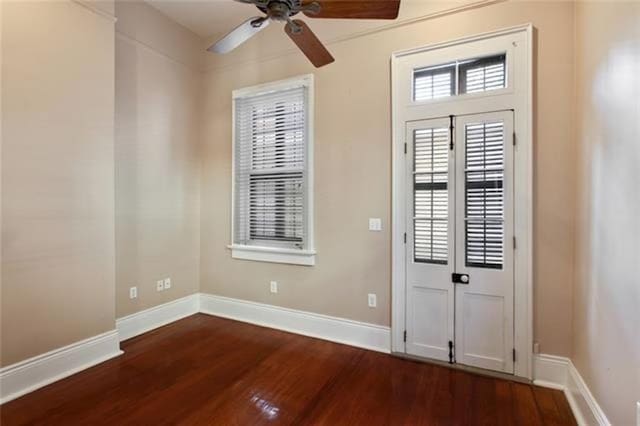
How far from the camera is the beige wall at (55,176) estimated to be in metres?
2.12

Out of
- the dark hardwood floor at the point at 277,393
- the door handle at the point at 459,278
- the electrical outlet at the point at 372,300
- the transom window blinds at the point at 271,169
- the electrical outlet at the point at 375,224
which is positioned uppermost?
the transom window blinds at the point at 271,169

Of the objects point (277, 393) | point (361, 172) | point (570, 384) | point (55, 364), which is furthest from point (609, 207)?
point (55, 364)

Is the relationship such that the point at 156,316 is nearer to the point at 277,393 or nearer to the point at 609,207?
the point at 277,393

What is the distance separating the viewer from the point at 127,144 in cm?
307

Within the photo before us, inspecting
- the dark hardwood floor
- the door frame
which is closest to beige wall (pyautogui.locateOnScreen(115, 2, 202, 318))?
the dark hardwood floor

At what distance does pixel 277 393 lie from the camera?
7.18ft

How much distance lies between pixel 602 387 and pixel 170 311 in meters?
3.69

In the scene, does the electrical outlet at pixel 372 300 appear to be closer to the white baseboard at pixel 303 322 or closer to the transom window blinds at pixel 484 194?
the white baseboard at pixel 303 322

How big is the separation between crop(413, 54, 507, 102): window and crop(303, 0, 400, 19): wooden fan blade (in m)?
1.09

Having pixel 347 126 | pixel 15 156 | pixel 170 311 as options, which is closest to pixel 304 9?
pixel 347 126

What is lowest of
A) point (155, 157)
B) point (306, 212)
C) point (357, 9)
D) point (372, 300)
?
point (372, 300)

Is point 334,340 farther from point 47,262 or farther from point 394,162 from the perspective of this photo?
point 47,262

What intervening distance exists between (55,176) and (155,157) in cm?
108

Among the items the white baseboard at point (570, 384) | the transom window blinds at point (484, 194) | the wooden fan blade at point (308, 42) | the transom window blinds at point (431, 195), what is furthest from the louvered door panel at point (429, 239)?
the wooden fan blade at point (308, 42)
